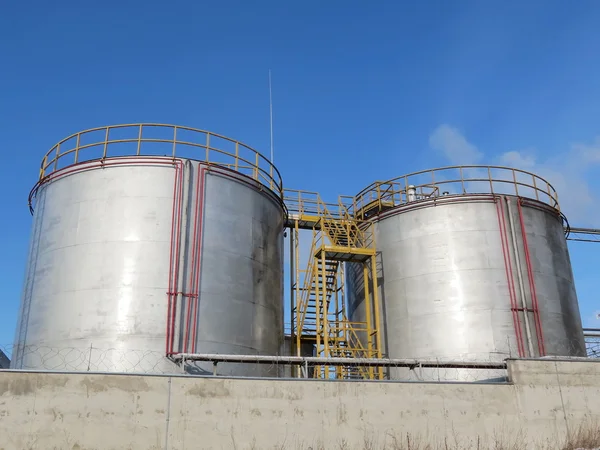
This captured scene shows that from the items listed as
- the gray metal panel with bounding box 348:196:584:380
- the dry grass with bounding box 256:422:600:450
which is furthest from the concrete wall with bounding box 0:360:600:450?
the gray metal panel with bounding box 348:196:584:380

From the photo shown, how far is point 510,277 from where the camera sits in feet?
68.8

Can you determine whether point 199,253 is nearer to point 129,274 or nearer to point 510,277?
point 129,274

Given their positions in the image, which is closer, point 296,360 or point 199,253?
point 296,360

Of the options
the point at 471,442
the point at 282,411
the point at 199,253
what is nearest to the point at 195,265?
the point at 199,253

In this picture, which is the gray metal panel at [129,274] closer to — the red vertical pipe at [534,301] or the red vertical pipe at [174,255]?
the red vertical pipe at [174,255]

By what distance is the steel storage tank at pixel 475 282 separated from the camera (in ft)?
66.8

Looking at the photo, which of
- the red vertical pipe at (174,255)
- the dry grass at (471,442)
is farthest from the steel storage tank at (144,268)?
the dry grass at (471,442)

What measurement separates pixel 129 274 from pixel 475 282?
1187 centimetres

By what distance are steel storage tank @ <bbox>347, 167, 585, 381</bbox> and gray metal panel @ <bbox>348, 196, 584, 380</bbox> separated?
4 centimetres

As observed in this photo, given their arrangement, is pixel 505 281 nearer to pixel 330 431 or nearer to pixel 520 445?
pixel 520 445

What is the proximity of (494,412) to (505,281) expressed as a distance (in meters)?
7.85

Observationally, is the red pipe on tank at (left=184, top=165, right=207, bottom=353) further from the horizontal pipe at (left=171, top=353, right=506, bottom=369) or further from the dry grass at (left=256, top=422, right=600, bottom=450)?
the dry grass at (left=256, top=422, right=600, bottom=450)

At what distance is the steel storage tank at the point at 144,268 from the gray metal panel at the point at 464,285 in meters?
5.52

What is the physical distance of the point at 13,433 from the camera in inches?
455
